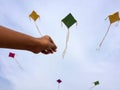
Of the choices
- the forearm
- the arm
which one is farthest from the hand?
the forearm

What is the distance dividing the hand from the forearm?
13cm

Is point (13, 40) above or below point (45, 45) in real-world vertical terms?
below

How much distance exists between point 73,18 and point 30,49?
836 centimetres

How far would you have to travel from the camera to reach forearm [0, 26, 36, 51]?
44.5 inches

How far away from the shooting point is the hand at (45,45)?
143 cm

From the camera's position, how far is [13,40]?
1.17 meters

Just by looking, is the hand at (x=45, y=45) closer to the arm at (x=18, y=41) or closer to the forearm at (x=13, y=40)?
the arm at (x=18, y=41)

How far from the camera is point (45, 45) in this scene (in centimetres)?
150

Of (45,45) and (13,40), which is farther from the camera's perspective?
(45,45)

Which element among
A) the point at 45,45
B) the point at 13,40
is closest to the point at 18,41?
the point at 13,40

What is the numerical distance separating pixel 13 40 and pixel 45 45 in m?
0.35

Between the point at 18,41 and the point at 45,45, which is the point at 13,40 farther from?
the point at 45,45

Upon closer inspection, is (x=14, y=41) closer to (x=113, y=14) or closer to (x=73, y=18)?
(x=73, y=18)

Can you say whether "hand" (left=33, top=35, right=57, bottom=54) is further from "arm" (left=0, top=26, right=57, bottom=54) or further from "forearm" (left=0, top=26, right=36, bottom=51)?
"forearm" (left=0, top=26, right=36, bottom=51)
